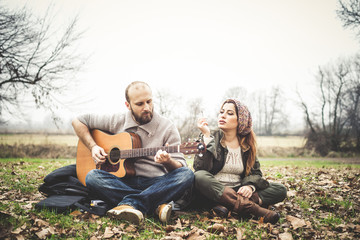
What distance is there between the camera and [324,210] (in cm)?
335

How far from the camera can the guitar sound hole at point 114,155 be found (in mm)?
3330

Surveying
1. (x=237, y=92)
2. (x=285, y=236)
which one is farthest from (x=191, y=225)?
(x=237, y=92)

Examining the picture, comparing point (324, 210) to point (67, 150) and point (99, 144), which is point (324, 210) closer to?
point (99, 144)

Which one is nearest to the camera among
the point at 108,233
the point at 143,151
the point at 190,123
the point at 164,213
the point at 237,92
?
the point at 108,233

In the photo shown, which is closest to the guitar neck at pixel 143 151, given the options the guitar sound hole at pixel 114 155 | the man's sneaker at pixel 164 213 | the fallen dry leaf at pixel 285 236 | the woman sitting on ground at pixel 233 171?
the guitar sound hole at pixel 114 155

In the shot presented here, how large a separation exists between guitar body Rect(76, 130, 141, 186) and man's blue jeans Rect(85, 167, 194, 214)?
8.3 inches

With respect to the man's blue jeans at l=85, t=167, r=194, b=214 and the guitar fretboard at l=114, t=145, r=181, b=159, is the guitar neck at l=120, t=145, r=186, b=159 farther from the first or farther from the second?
the man's blue jeans at l=85, t=167, r=194, b=214

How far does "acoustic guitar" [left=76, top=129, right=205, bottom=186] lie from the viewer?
293cm

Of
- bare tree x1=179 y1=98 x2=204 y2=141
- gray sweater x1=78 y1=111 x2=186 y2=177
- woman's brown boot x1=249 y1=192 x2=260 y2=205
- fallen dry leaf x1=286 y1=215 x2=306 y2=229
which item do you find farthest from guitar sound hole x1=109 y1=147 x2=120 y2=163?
bare tree x1=179 y1=98 x2=204 y2=141

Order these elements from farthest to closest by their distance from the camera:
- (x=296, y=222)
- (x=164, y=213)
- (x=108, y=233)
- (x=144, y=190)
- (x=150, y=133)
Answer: (x=150, y=133) → (x=144, y=190) → (x=296, y=222) → (x=164, y=213) → (x=108, y=233)

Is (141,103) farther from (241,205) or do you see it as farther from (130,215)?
(241,205)

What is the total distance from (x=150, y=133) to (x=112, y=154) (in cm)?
64

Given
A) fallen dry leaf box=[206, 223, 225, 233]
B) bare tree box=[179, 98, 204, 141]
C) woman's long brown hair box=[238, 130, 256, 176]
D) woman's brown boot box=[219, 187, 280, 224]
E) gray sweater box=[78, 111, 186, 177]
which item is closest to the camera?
fallen dry leaf box=[206, 223, 225, 233]

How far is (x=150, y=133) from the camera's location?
11.0ft
